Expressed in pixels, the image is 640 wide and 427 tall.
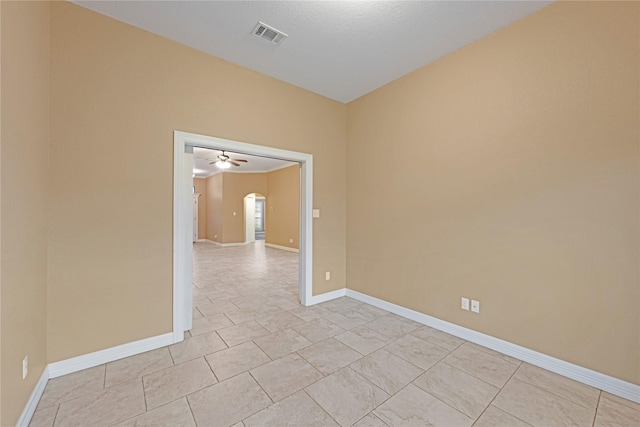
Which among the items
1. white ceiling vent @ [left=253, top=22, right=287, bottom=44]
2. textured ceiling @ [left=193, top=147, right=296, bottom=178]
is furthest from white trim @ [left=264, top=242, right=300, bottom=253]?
white ceiling vent @ [left=253, top=22, right=287, bottom=44]

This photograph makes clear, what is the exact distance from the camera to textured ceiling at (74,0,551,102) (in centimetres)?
209

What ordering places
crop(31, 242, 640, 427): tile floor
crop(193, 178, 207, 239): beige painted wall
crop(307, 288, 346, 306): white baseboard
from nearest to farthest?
crop(31, 242, 640, 427): tile floor, crop(307, 288, 346, 306): white baseboard, crop(193, 178, 207, 239): beige painted wall

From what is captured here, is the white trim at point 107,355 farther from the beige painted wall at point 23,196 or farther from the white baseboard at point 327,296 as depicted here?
the white baseboard at point 327,296

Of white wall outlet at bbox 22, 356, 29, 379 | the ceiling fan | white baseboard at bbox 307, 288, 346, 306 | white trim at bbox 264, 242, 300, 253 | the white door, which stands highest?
the ceiling fan

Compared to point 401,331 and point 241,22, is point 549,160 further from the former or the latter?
point 241,22

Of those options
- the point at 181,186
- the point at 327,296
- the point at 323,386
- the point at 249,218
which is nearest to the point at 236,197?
the point at 249,218

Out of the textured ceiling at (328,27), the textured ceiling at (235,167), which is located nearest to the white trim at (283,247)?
the textured ceiling at (235,167)

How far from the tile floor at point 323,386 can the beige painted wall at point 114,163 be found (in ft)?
1.57

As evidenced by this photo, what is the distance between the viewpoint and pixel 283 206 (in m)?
9.46

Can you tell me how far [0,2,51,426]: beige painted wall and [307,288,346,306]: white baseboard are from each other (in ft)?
8.64

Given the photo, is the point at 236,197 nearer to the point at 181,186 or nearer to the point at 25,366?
the point at 181,186

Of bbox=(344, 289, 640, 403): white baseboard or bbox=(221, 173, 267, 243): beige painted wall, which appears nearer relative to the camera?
bbox=(344, 289, 640, 403): white baseboard

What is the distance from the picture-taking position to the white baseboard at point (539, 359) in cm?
177

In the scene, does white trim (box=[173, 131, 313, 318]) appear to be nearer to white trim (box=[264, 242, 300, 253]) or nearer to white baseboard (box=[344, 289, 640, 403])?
white baseboard (box=[344, 289, 640, 403])
